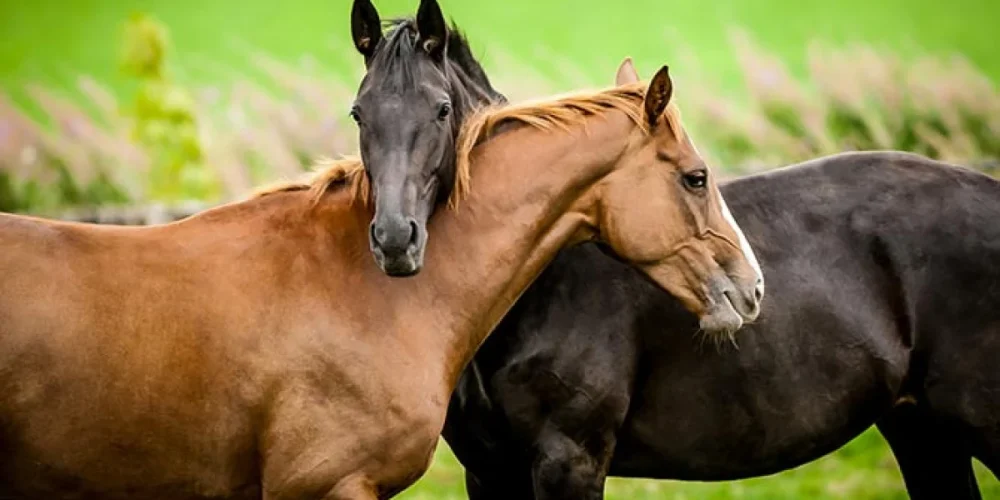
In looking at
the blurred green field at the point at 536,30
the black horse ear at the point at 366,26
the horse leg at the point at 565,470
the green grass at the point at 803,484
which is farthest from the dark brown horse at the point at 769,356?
the blurred green field at the point at 536,30

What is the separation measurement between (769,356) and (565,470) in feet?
2.69

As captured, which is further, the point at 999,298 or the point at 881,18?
the point at 881,18

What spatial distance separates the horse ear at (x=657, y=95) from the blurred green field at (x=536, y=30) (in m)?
6.24

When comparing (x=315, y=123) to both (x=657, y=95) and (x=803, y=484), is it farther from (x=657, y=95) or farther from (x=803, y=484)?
(x=657, y=95)

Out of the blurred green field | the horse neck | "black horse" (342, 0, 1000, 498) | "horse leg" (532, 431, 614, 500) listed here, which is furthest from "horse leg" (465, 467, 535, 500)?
the blurred green field

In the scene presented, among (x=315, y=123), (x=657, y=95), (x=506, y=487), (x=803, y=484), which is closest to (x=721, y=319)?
(x=657, y=95)

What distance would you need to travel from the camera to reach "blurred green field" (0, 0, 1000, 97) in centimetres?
1196

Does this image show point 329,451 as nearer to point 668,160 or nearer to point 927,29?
point 668,160

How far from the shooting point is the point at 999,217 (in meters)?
5.11

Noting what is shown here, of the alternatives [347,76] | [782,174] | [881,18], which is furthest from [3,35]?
[782,174]

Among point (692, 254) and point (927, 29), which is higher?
point (692, 254)

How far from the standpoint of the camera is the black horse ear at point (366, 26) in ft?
14.3

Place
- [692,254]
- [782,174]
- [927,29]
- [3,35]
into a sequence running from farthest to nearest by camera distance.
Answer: [3,35] → [927,29] → [782,174] → [692,254]

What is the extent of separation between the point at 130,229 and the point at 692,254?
66.3 inches
